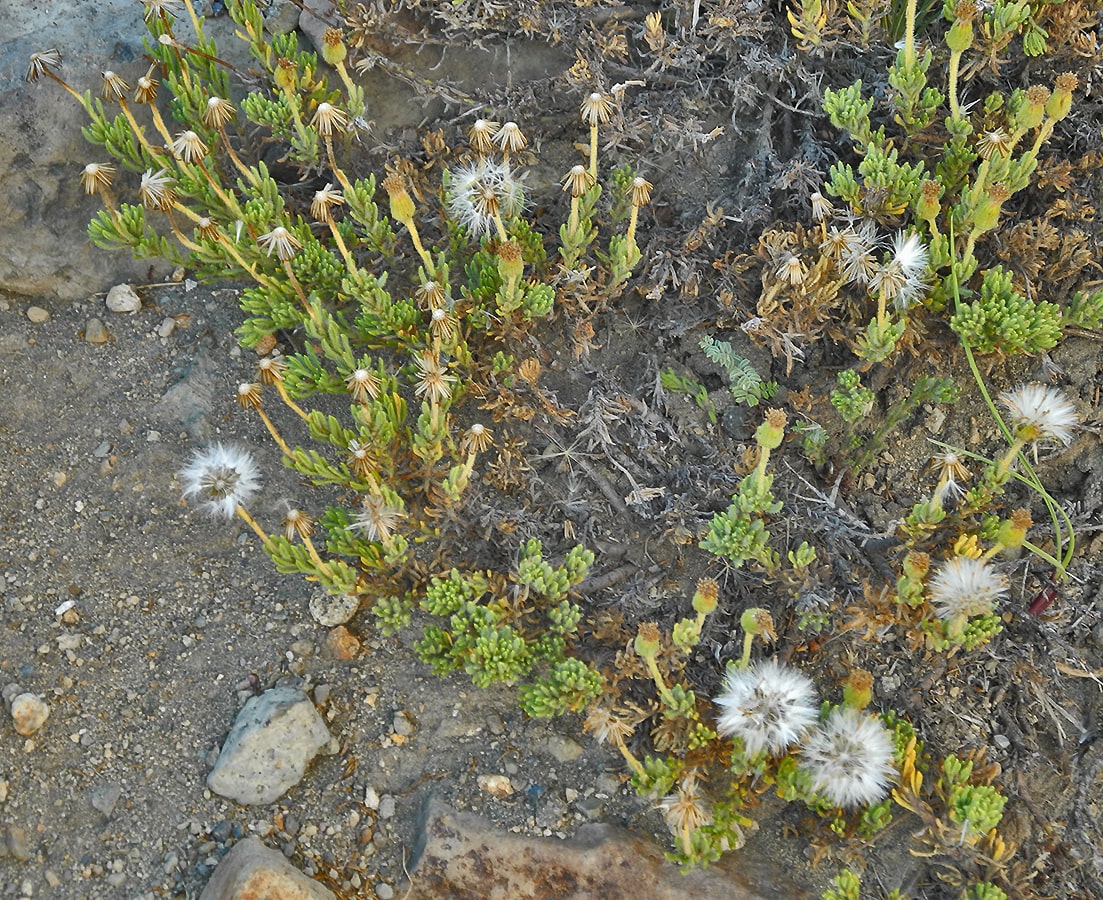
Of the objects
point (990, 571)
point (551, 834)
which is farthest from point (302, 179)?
point (990, 571)

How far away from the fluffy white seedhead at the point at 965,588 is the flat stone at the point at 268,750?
2.37m

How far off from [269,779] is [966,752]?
2624 millimetres

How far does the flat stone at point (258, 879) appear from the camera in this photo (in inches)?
136

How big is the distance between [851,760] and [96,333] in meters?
3.92

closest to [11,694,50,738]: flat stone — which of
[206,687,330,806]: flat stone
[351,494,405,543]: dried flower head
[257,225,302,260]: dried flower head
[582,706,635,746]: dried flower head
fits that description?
[206,687,330,806]: flat stone

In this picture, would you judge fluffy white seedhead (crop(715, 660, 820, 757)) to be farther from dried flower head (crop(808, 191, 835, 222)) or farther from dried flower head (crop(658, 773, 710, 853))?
dried flower head (crop(808, 191, 835, 222))

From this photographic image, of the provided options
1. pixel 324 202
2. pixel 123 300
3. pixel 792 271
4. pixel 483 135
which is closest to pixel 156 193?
pixel 324 202

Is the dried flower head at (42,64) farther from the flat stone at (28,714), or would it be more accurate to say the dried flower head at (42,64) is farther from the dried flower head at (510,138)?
the flat stone at (28,714)

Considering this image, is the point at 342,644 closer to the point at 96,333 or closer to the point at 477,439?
the point at 477,439

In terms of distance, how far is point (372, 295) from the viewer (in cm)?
→ 435

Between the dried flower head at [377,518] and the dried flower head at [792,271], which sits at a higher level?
the dried flower head at [792,271]

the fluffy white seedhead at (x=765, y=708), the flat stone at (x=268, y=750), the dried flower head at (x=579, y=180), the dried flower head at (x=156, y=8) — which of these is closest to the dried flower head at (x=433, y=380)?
the dried flower head at (x=579, y=180)

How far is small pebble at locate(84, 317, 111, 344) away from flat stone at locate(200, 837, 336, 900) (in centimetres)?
257

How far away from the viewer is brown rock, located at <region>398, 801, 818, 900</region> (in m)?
3.57
